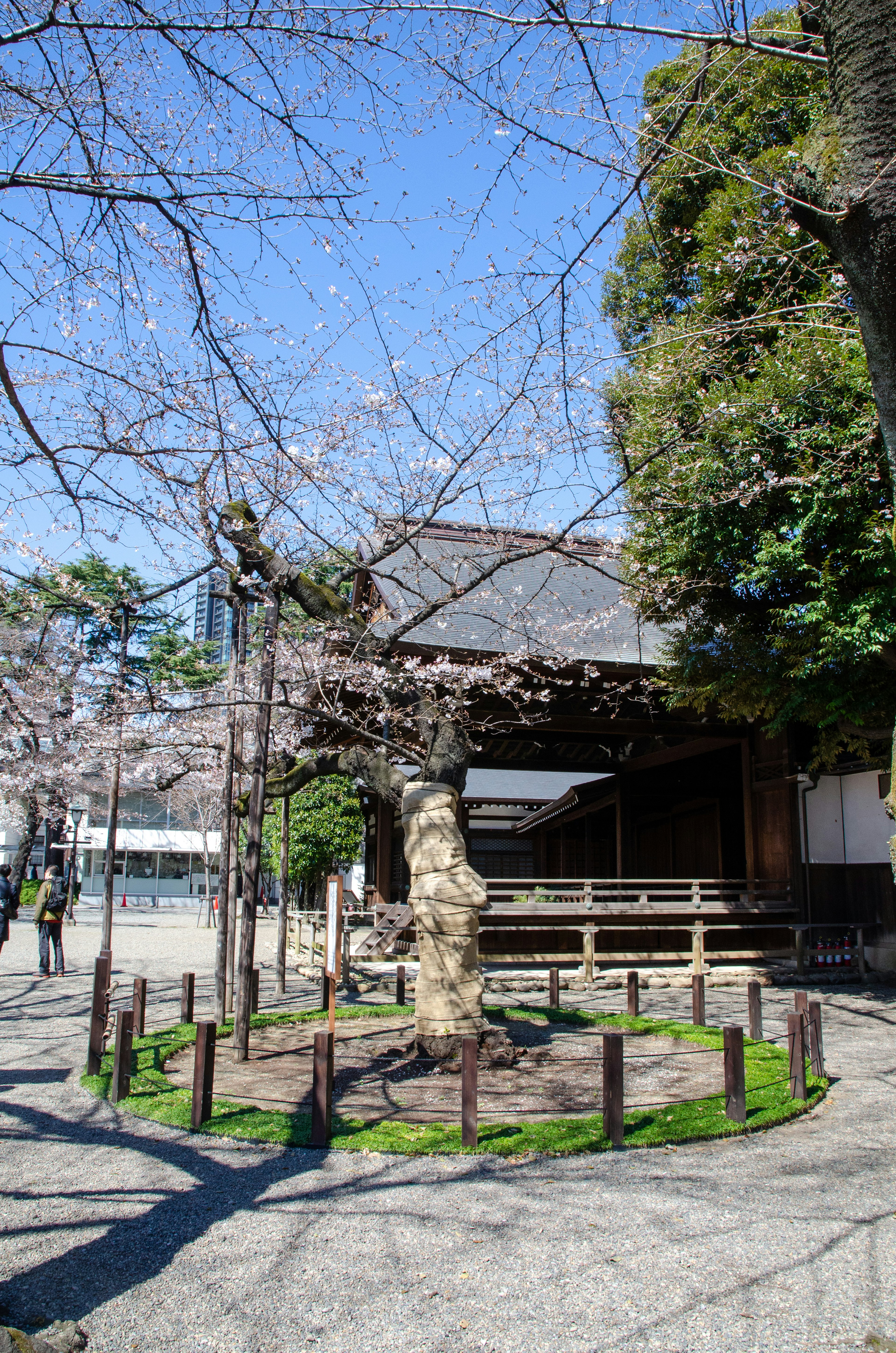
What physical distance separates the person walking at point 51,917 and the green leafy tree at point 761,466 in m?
9.62

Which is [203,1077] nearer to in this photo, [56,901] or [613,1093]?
[613,1093]

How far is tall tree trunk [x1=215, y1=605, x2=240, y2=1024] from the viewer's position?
329 inches

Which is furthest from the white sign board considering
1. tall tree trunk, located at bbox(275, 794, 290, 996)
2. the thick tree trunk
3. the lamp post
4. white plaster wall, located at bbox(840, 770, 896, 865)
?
the lamp post

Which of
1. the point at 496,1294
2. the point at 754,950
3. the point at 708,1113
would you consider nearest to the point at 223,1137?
the point at 496,1294

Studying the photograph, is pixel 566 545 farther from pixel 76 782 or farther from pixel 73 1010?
pixel 76 782

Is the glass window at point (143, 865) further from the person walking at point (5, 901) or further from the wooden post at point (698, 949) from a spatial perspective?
the wooden post at point (698, 949)

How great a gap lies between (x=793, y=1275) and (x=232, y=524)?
687cm

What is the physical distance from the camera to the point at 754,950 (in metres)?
13.9

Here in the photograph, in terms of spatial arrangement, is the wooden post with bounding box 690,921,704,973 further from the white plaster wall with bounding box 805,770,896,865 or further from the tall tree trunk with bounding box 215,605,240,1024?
the tall tree trunk with bounding box 215,605,240,1024

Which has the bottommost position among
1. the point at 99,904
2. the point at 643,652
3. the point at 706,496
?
the point at 99,904

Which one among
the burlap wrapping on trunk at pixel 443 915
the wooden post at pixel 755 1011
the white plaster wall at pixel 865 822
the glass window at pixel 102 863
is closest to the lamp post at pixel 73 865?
Answer: the glass window at pixel 102 863

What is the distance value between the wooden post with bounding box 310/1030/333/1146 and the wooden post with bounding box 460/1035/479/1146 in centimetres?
81

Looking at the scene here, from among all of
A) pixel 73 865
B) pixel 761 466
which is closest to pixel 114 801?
pixel 761 466

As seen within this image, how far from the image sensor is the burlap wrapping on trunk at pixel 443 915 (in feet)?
23.6
